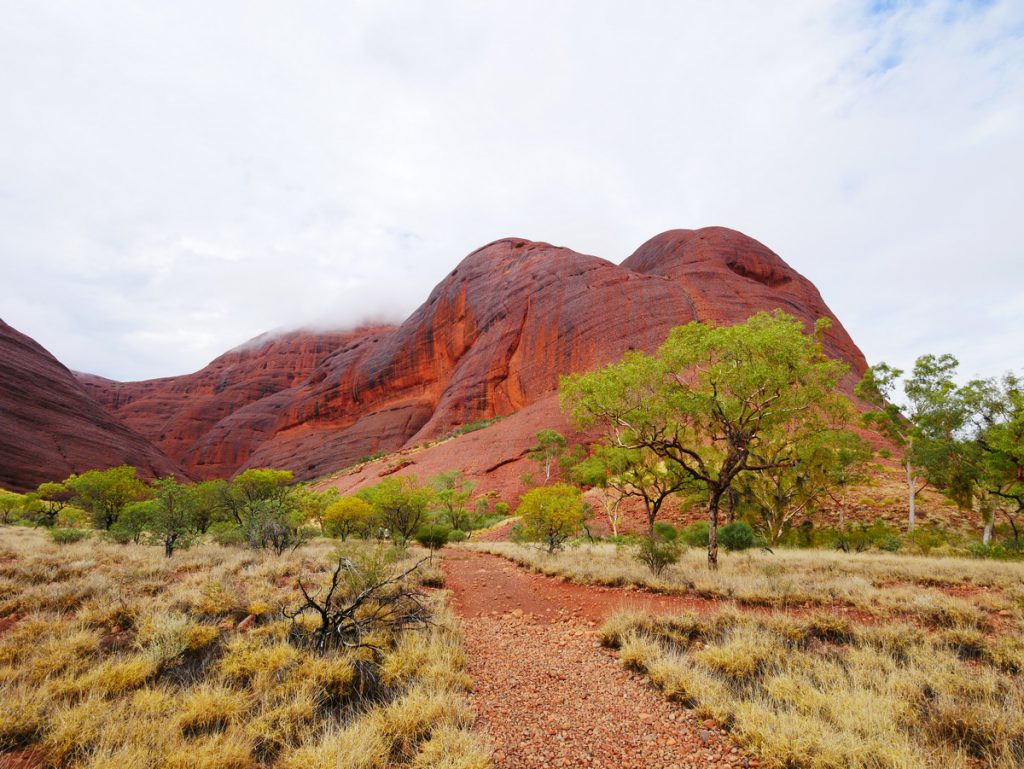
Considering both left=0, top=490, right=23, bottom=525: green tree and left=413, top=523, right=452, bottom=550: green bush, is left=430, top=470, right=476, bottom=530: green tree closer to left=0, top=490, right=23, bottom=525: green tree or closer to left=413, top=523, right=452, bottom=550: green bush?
left=413, top=523, right=452, bottom=550: green bush

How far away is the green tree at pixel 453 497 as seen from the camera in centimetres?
2630

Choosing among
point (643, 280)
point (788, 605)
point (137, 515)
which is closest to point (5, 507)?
point (137, 515)

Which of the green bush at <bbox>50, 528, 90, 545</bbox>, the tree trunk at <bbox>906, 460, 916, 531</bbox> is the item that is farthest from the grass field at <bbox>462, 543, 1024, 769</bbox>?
the green bush at <bbox>50, 528, 90, 545</bbox>

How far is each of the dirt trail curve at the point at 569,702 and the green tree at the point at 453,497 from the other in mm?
18322

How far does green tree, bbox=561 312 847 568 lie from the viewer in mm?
11312

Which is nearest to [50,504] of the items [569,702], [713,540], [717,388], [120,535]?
[120,535]

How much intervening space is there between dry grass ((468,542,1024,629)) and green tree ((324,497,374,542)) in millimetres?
8456

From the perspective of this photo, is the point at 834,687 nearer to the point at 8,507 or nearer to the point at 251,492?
the point at 251,492

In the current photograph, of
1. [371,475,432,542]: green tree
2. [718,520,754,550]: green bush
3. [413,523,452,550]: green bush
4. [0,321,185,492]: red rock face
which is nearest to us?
[718,520,754,550]: green bush

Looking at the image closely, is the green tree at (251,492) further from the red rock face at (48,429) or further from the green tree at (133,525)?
the red rock face at (48,429)

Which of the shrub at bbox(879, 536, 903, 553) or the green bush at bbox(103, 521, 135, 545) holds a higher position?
the shrub at bbox(879, 536, 903, 553)

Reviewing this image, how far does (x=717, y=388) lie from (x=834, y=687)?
29.6 feet

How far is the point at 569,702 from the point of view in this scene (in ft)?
15.4

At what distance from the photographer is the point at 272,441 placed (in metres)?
77.7
